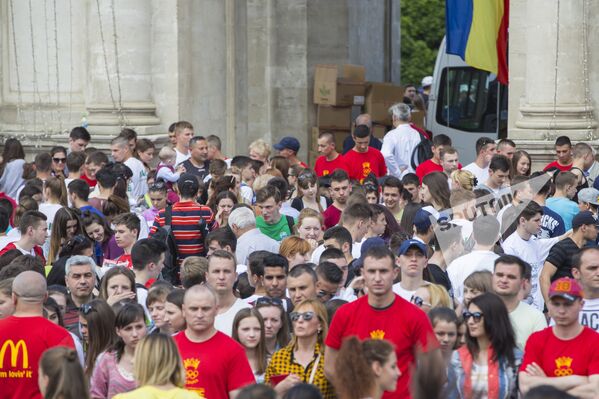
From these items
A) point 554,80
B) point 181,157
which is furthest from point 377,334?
point 554,80

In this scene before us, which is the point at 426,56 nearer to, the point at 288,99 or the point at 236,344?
the point at 288,99

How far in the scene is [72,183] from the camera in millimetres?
14625

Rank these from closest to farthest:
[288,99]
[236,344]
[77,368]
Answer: [77,368], [236,344], [288,99]

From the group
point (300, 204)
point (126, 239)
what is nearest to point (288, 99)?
point (300, 204)

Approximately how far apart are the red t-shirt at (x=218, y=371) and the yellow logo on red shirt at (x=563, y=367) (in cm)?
177

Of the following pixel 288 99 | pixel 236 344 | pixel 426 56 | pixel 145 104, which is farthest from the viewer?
pixel 426 56

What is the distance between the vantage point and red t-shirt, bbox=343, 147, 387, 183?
18344 mm

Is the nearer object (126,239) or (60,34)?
(126,239)

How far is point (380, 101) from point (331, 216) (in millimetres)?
9705

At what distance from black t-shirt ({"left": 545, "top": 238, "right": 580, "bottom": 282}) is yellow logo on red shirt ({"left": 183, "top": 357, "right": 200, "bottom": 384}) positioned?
3.98 metres

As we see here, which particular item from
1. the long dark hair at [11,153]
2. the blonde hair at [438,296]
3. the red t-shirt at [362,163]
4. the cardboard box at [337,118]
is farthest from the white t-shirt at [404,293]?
the cardboard box at [337,118]

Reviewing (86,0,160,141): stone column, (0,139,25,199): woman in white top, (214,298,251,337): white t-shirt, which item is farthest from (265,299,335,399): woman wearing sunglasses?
(86,0,160,141): stone column

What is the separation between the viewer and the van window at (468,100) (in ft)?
89.2

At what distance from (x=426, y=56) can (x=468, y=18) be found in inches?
1418
